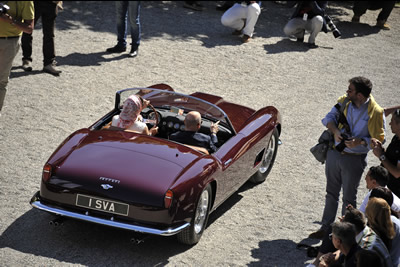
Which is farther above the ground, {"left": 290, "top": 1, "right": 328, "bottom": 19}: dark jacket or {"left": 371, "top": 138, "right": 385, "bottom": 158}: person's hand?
{"left": 371, "top": 138, "right": 385, "bottom": 158}: person's hand

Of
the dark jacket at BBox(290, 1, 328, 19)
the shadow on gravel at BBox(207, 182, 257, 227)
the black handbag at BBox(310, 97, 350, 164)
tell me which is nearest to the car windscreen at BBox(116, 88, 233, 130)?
the shadow on gravel at BBox(207, 182, 257, 227)

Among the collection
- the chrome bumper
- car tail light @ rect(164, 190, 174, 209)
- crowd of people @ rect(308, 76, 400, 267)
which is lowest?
the chrome bumper

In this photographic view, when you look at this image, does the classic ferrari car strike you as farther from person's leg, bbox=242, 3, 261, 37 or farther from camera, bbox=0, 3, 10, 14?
person's leg, bbox=242, 3, 261, 37

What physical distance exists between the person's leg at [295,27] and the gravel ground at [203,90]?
0.84ft

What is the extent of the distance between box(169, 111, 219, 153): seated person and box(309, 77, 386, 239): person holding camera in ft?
4.43

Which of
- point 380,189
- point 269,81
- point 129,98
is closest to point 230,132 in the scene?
point 129,98

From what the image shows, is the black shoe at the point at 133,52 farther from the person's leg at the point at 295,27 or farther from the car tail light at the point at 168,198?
the car tail light at the point at 168,198

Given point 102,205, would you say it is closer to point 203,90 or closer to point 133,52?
point 203,90

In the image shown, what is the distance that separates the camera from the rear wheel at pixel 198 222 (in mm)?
6938

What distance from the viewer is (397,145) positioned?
700 cm

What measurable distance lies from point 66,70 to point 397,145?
691 cm

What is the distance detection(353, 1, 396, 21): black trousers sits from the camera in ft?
54.7

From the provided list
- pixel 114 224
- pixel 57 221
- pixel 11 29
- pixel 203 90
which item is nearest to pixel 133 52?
pixel 203 90

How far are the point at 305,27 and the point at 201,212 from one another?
8.70 m
